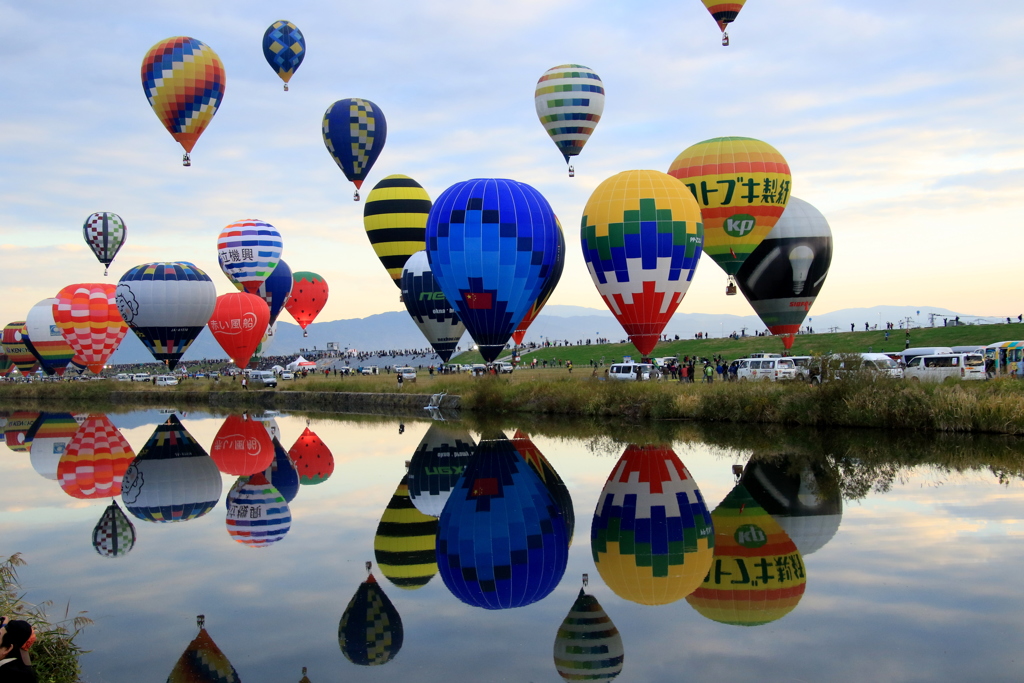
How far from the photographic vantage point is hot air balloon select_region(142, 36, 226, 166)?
136 ft

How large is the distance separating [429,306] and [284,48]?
1575 cm

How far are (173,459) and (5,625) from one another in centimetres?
1970

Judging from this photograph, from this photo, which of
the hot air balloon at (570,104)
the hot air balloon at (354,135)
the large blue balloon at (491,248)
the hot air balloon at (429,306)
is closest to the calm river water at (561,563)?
the large blue balloon at (491,248)

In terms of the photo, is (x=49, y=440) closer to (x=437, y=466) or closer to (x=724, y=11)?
(x=437, y=466)

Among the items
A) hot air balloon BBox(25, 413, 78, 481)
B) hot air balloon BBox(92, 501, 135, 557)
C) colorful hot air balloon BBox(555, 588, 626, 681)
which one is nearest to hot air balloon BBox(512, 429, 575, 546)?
colorful hot air balloon BBox(555, 588, 626, 681)

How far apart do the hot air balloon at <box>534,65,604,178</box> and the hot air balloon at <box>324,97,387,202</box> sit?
11.7 m

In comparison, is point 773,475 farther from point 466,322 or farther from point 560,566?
point 466,322

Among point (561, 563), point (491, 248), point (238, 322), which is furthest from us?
point (238, 322)

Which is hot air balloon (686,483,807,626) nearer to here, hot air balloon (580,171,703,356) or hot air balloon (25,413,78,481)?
hot air balloon (25,413,78,481)

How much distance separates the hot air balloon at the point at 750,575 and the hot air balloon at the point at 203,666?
4769 millimetres

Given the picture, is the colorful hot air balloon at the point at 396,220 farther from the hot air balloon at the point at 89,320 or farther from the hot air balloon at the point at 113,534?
the hot air balloon at the point at 113,534

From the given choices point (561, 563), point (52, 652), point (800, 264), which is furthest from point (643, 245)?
point (52, 652)

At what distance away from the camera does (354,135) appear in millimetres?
47812

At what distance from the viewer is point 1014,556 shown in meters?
11.2
